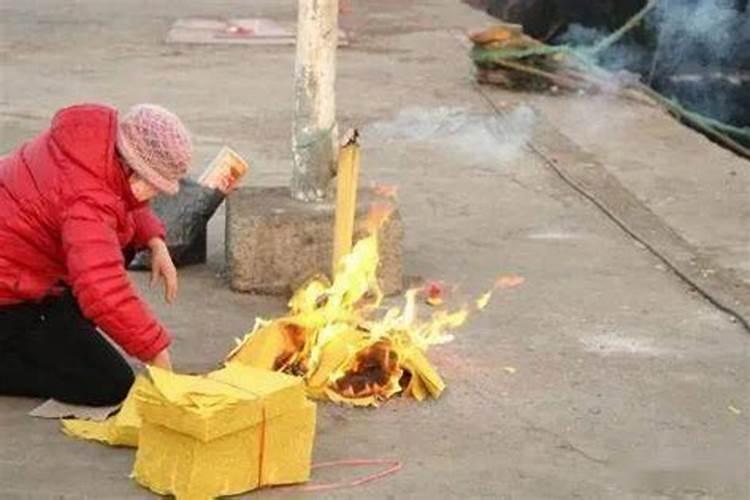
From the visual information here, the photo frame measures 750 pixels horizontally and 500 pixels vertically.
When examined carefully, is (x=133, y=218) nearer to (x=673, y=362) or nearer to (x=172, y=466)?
(x=172, y=466)

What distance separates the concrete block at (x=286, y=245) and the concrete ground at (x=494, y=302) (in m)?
0.14

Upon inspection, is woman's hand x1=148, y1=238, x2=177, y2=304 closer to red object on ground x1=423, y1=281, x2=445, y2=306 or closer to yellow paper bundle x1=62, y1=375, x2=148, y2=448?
yellow paper bundle x1=62, y1=375, x2=148, y2=448

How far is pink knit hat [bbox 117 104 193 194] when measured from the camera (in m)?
5.08

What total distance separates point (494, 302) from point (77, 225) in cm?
226

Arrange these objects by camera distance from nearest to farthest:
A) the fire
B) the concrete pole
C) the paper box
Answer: the paper box < the fire < the concrete pole

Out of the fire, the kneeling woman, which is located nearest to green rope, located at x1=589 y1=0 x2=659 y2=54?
the fire

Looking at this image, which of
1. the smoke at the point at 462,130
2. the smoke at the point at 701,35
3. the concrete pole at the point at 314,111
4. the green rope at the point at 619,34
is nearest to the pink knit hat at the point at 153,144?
the concrete pole at the point at 314,111

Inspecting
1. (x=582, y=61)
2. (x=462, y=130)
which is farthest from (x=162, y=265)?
(x=582, y=61)

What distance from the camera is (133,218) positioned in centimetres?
556

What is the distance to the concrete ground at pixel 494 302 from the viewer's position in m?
5.02

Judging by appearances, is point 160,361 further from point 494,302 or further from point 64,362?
point 494,302

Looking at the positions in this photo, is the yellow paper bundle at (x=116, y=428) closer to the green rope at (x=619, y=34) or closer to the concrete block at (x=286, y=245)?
the concrete block at (x=286, y=245)

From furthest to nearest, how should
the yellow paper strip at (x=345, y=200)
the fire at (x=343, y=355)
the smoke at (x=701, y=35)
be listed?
the smoke at (x=701, y=35), the yellow paper strip at (x=345, y=200), the fire at (x=343, y=355)

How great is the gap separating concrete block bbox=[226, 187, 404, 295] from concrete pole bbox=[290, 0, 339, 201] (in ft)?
0.47
